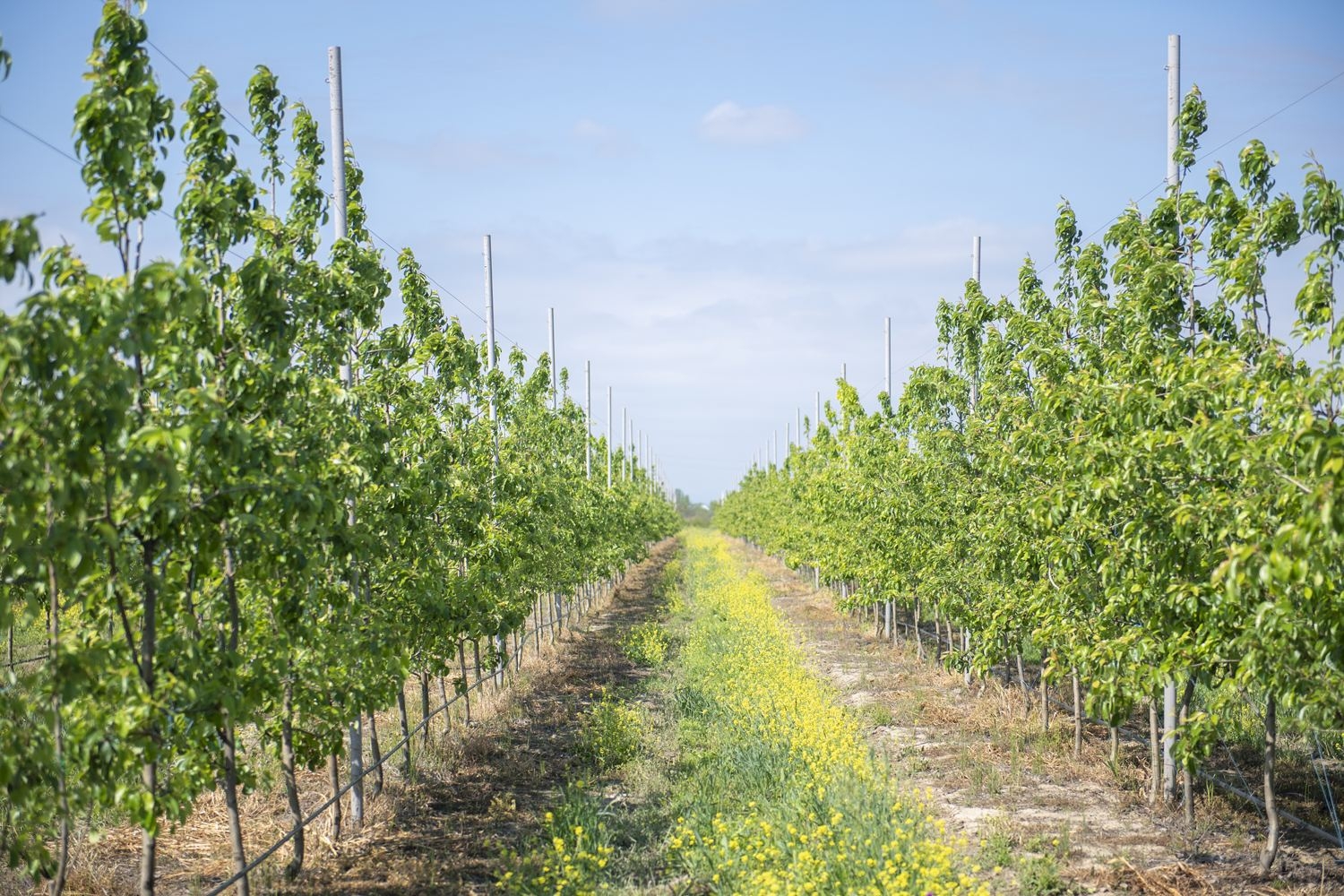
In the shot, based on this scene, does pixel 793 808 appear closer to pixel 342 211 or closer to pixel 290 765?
pixel 290 765

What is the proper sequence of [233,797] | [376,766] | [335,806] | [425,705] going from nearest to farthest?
[233,797]
[335,806]
[376,766]
[425,705]

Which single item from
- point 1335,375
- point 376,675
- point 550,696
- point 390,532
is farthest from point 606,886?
point 550,696

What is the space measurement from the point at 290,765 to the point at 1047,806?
264 inches

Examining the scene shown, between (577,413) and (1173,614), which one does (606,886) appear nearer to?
(1173,614)

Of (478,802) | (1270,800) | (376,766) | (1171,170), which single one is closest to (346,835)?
(376,766)

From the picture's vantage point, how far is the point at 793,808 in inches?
310

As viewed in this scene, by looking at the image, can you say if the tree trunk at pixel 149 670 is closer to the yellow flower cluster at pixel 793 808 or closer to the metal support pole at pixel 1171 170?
the yellow flower cluster at pixel 793 808

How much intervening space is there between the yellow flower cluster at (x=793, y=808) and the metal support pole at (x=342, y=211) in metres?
2.85

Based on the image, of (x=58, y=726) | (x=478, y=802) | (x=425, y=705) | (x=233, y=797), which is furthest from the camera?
(x=425, y=705)

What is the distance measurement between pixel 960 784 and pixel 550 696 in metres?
7.04

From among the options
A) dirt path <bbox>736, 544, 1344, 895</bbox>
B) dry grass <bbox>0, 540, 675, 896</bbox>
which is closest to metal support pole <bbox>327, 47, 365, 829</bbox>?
dry grass <bbox>0, 540, 675, 896</bbox>

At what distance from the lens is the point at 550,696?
14500mm

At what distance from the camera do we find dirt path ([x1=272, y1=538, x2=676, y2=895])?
286 inches

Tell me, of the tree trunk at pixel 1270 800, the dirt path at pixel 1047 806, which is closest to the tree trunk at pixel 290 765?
the dirt path at pixel 1047 806
